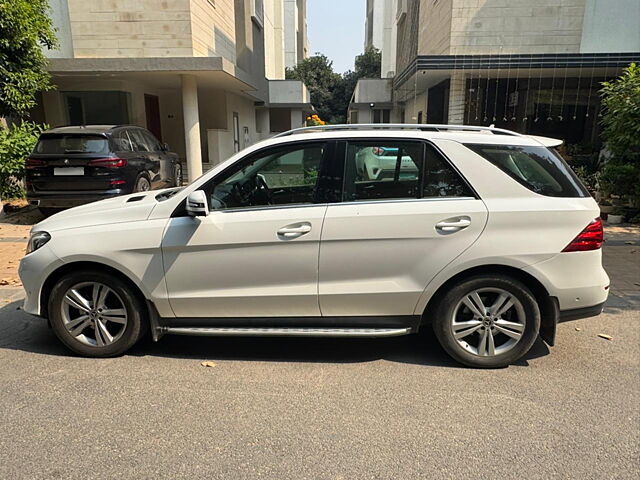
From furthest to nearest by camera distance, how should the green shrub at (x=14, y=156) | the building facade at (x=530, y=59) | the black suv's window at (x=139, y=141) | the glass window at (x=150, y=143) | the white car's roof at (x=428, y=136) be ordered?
the building facade at (x=530, y=59)
the glass window at (x=150, y=143)
the black suv's window at (x=139, y=141)
the green shrub at (x=14, y=156)
the white car's roof at (x=428, y=136)

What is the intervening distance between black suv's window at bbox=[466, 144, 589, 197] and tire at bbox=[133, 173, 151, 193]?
291 inches

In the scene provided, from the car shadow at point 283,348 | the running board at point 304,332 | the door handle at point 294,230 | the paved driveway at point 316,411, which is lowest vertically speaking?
the paved driveway at point 316,411

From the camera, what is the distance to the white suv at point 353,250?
3477 mm

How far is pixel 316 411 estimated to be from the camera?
3131 mm

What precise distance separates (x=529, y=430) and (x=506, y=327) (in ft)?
2.76

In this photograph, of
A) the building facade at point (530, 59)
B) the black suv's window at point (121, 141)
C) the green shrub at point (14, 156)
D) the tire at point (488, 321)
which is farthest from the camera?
the building facade at point (530, 59)

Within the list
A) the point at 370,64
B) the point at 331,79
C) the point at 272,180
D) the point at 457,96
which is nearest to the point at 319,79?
the point at 331,79

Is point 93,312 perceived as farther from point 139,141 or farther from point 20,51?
point 20,51

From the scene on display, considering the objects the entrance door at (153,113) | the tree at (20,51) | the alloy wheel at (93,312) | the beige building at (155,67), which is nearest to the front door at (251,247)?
the alloy wheel at (93,312)

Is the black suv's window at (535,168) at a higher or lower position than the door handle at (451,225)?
higher

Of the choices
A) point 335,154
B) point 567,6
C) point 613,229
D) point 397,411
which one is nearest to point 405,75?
point 567,6

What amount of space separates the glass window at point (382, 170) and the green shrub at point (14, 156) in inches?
329

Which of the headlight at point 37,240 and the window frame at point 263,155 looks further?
the headlight at point 37,240

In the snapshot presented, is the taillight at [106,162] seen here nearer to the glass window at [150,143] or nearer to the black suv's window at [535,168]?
the glass window at [150,143]
